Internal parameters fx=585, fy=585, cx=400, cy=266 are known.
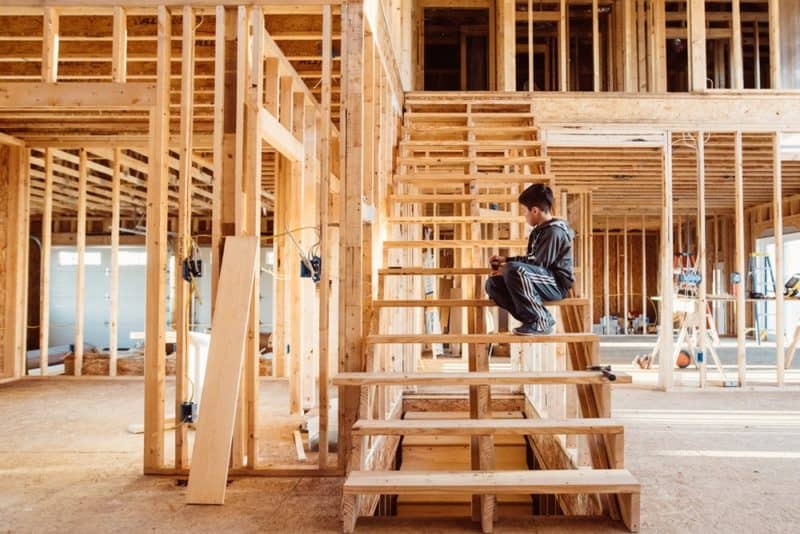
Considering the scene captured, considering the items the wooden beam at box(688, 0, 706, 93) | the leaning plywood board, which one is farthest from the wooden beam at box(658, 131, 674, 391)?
the leaning plywood board

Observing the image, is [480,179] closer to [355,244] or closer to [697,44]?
[355,244]

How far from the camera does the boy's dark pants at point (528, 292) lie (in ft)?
11.3

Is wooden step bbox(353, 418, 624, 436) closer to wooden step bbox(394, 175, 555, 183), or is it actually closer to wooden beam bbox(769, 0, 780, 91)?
wooden step bbox(394, 175, 555, 183)

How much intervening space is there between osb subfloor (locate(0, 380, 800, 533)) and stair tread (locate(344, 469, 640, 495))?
0.59ft

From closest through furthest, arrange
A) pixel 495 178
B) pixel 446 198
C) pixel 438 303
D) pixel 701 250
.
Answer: pixel 438 303, pixel 446 198, pixel 495 178, pixel 701 250

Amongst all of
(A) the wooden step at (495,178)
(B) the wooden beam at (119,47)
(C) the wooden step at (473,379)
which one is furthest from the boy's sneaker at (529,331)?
(B) the wooden beam at (119,47)

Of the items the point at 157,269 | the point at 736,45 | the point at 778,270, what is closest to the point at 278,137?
the point at 157,269

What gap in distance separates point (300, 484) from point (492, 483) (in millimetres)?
1187

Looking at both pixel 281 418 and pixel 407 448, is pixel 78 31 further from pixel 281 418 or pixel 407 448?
pixel 407 448

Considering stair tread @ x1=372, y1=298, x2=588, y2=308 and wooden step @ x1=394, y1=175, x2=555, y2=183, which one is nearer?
stair tread @ x1=372, y1=298, x2=588, y2=308

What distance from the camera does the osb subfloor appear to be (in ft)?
8.73

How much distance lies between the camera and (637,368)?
8.17 metres

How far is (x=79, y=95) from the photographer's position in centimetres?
355

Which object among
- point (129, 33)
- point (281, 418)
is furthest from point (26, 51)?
point (281, 418)
